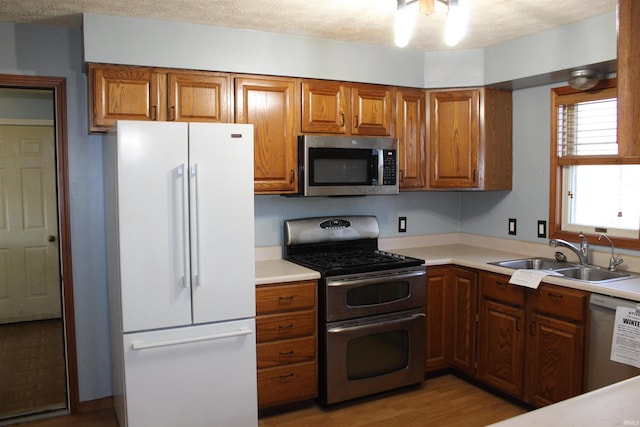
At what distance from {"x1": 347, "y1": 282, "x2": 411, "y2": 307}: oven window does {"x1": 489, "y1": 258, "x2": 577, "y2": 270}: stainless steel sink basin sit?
26.1 inches

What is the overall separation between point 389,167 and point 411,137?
33cm

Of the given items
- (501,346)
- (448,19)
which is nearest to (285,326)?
(501,346)

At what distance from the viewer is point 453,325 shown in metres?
3.64

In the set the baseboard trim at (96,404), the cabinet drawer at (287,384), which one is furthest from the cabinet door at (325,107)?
the baseboard trim at (96,404)

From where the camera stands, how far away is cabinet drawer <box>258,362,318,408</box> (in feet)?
9.96

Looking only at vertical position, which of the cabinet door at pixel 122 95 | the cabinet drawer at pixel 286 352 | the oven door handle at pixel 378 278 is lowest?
the cabinet drawer at pixel 286 352

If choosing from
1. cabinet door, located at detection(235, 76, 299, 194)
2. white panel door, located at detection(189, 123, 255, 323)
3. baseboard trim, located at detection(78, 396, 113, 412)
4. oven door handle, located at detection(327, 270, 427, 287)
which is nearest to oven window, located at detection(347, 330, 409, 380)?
oven door handle, located at detection(327, 270, 427, 287)

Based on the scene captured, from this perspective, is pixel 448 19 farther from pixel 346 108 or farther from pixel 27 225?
pixel 27 225

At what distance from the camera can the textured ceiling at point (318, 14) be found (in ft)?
8.80

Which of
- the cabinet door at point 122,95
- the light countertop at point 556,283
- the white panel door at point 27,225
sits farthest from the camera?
the white panel door at point 27,225

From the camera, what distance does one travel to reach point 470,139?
3.74 metres

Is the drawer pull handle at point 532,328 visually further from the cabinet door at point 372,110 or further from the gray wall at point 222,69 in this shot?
the cabinet door at point 372,110

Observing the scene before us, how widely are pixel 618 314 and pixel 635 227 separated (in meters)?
0.88

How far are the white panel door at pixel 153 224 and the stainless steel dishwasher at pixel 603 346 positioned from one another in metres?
2.10
